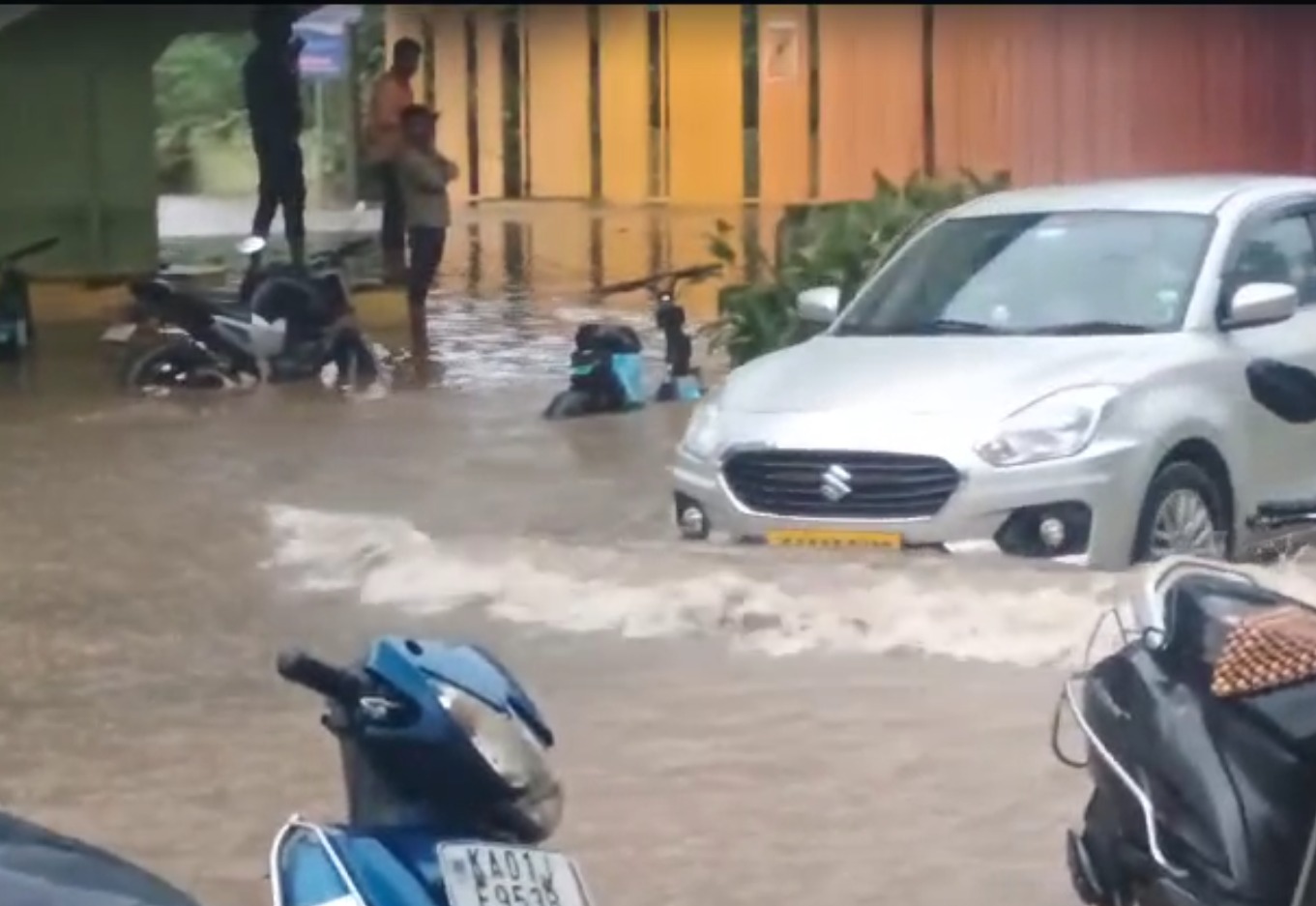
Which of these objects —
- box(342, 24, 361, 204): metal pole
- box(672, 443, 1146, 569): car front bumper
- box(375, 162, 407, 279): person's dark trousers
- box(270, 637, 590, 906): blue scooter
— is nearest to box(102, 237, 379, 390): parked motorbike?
box(375, 162, 407, 279): person's dark trousers

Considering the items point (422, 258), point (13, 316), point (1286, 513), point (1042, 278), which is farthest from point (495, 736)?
point (422, 258)

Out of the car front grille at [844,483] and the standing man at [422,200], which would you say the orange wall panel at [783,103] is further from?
the car front grille at [844,483]

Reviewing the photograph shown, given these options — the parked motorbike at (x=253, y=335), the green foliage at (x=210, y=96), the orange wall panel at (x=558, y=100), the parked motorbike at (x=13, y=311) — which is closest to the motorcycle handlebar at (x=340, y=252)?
the parked motorbike at (x=253, y=335)

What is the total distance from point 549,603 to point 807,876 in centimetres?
319

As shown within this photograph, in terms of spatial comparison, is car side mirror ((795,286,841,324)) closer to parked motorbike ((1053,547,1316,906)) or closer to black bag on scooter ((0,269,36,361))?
parked motorbike ((1053,547,1316,906))

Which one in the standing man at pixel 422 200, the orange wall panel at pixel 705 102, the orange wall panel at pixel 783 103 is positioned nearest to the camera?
the standing man at pixel 422 200

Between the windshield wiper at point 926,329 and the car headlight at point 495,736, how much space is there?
22.2 ft

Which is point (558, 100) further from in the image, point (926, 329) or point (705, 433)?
point (705, 433)

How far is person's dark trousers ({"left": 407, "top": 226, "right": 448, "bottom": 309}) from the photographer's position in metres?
22.3

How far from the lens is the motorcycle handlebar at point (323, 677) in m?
4.34

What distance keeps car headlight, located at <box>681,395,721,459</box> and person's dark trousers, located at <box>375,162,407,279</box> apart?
38.6 ft

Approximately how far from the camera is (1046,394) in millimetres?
10258

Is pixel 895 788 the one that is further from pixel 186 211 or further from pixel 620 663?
pixel 186 211

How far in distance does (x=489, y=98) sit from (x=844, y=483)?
3799cm
